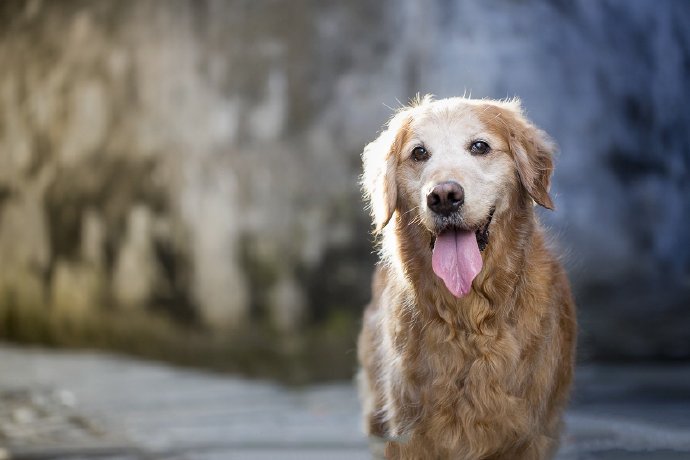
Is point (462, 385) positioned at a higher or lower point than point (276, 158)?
lower

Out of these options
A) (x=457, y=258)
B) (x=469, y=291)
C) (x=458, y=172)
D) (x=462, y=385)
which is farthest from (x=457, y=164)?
(x=462, y=385)

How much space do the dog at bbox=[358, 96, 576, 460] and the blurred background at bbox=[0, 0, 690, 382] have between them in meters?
1.26

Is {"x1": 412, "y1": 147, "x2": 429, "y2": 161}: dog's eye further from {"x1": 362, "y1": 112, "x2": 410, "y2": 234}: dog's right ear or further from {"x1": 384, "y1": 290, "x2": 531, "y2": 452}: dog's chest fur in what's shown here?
{"x1": 384, "y1": 290, "x2": 531, "y2": 452}: dog's chest fur

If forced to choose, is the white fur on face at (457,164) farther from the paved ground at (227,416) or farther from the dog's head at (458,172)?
the paved ground at (227,416)

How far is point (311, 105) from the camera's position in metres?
5.99

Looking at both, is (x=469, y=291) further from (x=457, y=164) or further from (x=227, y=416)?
(x=227, y=416)

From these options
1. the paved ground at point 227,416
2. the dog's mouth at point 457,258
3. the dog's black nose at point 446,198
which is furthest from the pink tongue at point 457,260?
the paved ground at point 227,416

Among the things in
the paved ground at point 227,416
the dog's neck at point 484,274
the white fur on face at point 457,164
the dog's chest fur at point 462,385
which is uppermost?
the white fur on face at point 457,164

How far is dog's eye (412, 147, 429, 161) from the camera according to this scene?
3.15 m

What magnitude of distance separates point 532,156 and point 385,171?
52cm

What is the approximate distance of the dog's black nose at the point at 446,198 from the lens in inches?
113

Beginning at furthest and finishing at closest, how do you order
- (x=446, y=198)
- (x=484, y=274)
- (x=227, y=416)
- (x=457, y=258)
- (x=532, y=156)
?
(x=227, y=416) < (x=532, y=156) < (x=484, y=274) < (x=457, y=258) < (x=446, y=198)

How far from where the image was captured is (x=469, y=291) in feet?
10.0

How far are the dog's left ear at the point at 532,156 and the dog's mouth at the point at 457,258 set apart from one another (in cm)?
28
